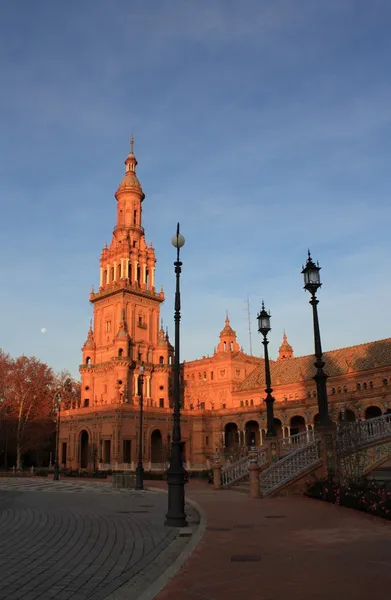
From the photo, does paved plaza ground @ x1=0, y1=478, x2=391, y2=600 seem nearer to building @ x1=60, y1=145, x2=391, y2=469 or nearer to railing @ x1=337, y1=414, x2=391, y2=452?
railing @ x1=337, y1=414, x2=391, y2=452

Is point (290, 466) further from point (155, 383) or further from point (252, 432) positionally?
point (155, 383)

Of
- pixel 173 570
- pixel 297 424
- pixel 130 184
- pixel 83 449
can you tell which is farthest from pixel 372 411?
pixel 173 570

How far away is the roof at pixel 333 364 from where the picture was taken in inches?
2687

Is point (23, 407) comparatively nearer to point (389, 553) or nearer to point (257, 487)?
point (257, 487)

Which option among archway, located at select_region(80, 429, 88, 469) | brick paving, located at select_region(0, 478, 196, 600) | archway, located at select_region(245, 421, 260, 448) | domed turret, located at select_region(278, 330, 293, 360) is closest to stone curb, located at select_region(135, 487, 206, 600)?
brick paving, located at select_region(0, 478, 196, 600)

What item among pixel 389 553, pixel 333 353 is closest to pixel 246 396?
pixel 333 353

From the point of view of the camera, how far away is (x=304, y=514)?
51.2 feet

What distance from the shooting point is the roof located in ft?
224

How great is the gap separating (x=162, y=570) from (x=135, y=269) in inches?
2996

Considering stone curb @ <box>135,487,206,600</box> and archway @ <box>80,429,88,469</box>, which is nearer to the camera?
stone curb @ <box>135,487,206,600</box>

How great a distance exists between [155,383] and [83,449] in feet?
45.8

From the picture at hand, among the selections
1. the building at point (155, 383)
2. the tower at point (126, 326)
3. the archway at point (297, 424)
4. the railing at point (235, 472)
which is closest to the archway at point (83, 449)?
the building at point (155, 383)

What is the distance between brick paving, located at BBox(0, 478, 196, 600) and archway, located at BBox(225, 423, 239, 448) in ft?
204

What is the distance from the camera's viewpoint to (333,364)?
73.8 m
